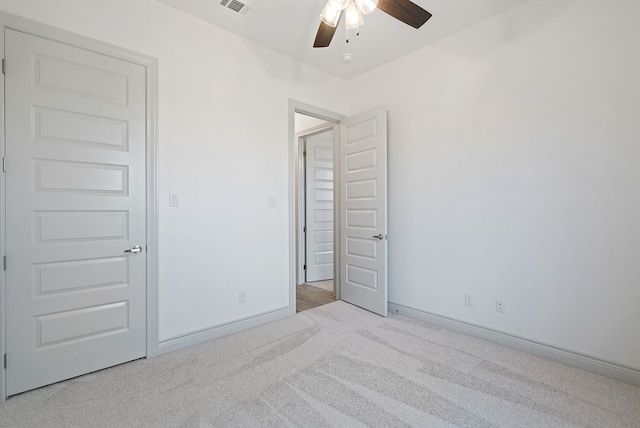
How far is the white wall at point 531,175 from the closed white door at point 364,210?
0.81 ft

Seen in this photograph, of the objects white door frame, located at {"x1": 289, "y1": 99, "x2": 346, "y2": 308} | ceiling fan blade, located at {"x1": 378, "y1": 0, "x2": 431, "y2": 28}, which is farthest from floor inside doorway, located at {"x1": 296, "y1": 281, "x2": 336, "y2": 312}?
ceiling fan blade, located at {"x1": 378, "y1": 0, "x2": 431, "y2": 28}

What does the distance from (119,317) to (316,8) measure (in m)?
2.94

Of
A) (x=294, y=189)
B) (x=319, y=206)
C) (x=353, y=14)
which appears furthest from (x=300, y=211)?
(x=353, y=14)

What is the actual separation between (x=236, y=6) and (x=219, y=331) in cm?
286

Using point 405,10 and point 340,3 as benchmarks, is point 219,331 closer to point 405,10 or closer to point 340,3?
point 340,3

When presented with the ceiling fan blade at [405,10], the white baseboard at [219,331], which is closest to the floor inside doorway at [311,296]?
the white baseboard at [219,331]

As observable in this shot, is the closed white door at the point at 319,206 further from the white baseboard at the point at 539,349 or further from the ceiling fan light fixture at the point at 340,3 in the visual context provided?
the ceiling fan light fixture at the point at 340,3

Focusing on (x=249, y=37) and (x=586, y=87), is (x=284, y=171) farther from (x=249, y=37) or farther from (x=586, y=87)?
(x=586, y=87)

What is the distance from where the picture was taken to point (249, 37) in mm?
3006

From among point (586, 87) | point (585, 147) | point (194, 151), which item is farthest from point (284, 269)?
point (586, 87)

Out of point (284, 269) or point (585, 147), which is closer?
point (585, 147)

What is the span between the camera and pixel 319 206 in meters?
5.02

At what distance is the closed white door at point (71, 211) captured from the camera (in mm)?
1965

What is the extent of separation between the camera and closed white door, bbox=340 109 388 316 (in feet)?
11.1
